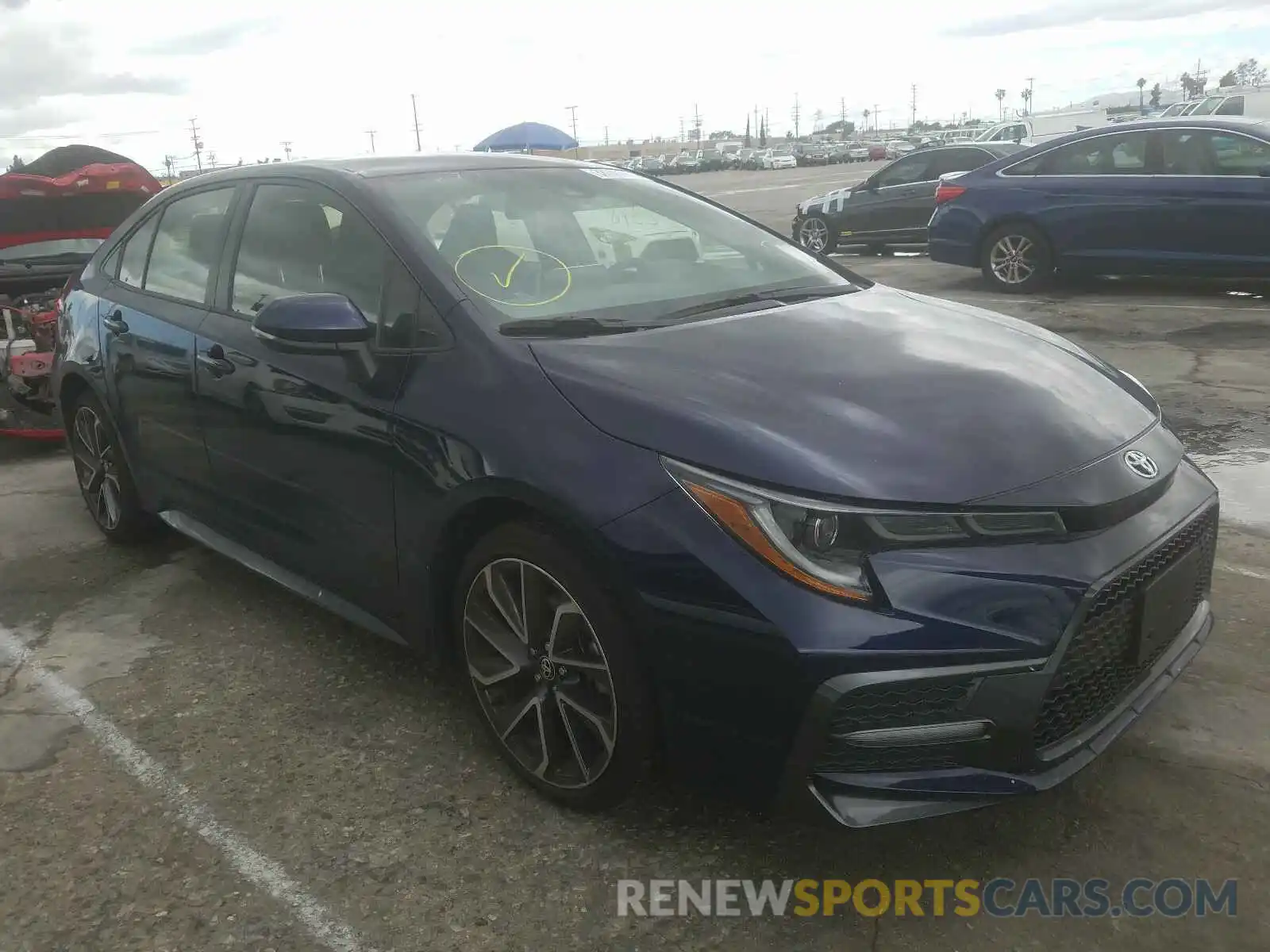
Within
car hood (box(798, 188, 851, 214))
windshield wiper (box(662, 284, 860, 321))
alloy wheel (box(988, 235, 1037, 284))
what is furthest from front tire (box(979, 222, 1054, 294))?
windshield wiper (box(662, 284, 860, 321))

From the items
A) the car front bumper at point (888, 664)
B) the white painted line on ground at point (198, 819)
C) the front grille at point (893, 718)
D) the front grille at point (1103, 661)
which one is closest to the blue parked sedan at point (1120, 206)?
the front grille at point (1103, 661)

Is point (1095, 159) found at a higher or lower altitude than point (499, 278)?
higher

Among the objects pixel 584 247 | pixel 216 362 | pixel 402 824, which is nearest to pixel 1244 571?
pixel 584 247

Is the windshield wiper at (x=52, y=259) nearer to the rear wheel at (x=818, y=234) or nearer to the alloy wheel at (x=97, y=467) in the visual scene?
the alloy wheel at (x=97, y=467)

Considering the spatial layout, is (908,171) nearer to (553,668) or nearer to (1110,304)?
(1110,304)

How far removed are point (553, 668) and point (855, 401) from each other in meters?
0.94

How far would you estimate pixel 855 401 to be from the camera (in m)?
2.49

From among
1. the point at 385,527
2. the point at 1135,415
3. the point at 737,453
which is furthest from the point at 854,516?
the point at 385,527

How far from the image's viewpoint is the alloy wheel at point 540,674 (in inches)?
101

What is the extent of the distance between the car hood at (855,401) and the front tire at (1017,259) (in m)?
7.62

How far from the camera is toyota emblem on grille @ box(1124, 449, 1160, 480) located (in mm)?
2502

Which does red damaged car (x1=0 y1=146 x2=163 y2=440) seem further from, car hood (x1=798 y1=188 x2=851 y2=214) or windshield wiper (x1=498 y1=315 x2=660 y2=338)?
car hood (x1=798 y1=188 x2=851 y2=214)

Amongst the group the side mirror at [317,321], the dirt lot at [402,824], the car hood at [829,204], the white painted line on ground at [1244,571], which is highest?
the side mirror at [317,321]

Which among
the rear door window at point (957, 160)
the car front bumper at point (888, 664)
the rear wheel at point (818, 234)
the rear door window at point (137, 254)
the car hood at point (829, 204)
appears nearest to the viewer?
the car front bumper at point (888, 664)
